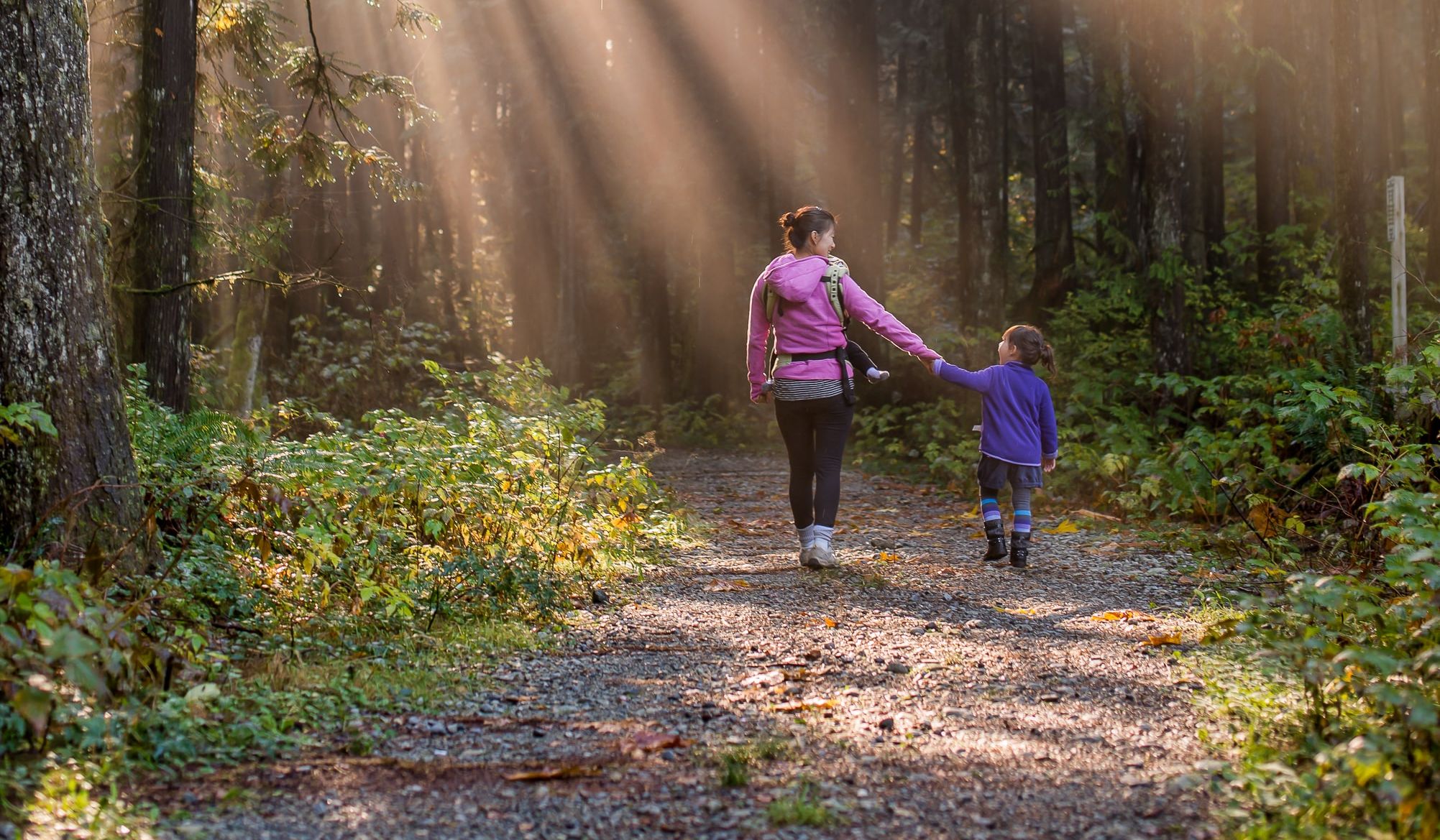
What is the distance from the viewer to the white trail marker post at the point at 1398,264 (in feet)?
28.2

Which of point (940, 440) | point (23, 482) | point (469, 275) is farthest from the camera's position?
point (469, 275)

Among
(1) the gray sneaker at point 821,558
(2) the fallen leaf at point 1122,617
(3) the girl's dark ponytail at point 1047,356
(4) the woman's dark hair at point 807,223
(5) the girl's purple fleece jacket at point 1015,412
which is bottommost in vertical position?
(2) the fallen leaf at point 1122,617

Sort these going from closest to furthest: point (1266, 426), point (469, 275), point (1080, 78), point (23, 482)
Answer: point (23, 482)
point (1266, 426)
point (1080, 78)
point (469, 275)

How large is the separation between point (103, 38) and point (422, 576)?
10651mm

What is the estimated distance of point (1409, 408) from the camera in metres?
7.92

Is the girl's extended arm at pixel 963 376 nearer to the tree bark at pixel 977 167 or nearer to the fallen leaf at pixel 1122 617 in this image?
the fallen leaf at pixel 1122 617

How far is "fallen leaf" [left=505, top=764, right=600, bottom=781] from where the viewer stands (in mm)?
3682

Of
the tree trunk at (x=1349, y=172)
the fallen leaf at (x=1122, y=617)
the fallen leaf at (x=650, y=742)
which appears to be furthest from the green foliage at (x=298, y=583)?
the tree trunk at (x=1349, y=172)

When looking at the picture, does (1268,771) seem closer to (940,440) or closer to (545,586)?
(545,586)

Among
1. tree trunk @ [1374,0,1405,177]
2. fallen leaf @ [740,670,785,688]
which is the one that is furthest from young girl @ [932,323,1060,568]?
tree trunk @ [1374,0,1405,177]

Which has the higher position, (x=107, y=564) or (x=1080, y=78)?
(x=1080, y=78)

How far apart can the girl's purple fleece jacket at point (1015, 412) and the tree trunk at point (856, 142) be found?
37.4ft

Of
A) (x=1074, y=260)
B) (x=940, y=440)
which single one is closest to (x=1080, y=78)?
(x=1074, y=260)

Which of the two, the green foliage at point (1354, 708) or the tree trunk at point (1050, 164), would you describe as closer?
the green foliage at point (1354, 708)
